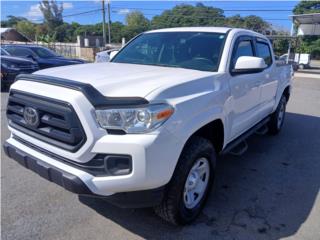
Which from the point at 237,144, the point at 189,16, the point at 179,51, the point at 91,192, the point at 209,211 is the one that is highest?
the point at 189,16

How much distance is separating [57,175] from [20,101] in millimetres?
836

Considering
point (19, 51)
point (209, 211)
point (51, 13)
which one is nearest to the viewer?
point (209, 211)

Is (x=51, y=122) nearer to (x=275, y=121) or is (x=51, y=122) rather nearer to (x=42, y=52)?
(x=275, y=121)

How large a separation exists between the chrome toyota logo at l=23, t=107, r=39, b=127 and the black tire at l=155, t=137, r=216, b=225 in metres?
1.25

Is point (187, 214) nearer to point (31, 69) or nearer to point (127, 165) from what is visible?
point (127, 165)

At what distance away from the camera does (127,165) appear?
7.30 feet

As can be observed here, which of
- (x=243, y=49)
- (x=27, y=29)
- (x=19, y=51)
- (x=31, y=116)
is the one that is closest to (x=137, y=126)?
(x=31, y=116)

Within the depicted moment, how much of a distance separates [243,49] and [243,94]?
730mm

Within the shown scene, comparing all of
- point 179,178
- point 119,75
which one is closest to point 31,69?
point 119,75

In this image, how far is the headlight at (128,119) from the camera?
2.21 meters

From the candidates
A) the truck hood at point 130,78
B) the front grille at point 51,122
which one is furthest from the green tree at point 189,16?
the front grille at point 51,122

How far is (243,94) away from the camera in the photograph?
12.0ft

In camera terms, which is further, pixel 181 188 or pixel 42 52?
pixel 42 52

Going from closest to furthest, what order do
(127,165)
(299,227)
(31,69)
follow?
(127,165) < (299,227) < (31,69)
